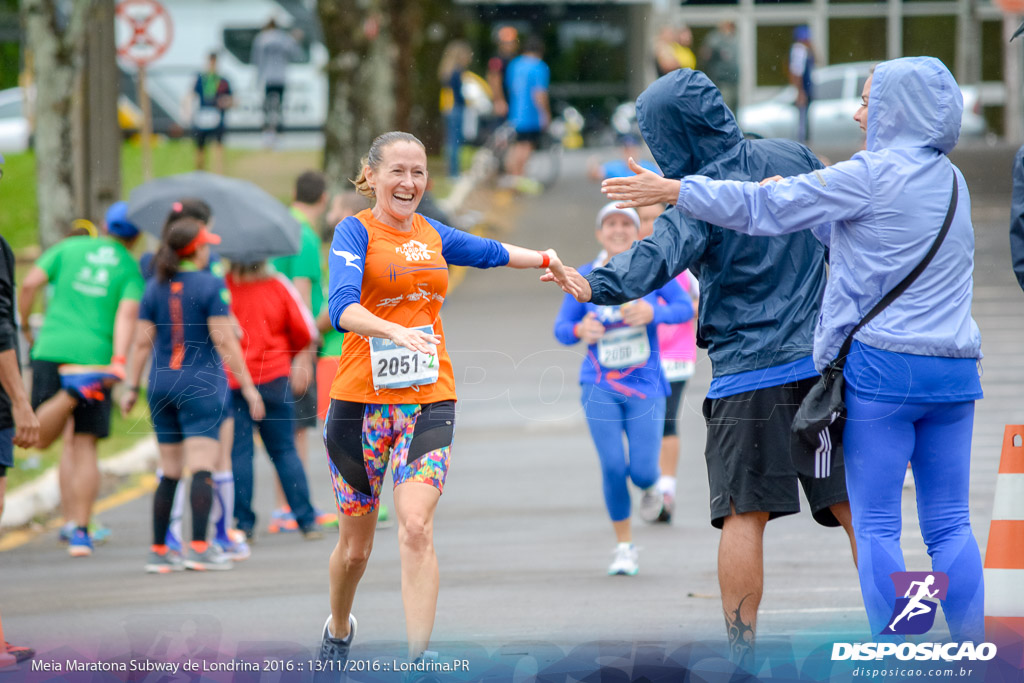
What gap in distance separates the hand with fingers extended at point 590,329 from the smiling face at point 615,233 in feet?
1.09

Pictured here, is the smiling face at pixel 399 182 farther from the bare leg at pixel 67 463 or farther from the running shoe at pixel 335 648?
the bare leg at pixel 67 463

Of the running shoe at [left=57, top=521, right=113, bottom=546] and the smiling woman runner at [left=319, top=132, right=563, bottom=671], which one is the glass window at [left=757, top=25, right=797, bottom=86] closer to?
the smiling woman runner at [left=319, top=132, right=563, bottom=671]

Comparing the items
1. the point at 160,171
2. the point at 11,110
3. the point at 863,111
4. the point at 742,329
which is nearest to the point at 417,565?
the point at 742,329

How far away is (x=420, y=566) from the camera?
4660 millimetres

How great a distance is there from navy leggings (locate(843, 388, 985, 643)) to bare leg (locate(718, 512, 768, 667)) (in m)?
0.47

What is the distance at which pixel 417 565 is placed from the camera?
15.3ft

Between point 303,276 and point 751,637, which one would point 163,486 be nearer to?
point 303,276

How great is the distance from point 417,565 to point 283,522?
417cm

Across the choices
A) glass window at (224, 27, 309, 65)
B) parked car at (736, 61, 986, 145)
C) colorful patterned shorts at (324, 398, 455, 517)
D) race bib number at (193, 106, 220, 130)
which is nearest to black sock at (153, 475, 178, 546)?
colorful patterned shorts at (324, 398, 455, 517)

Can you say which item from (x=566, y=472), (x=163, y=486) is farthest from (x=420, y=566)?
(x=566, y=472)

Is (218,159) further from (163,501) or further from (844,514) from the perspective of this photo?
(844,514)

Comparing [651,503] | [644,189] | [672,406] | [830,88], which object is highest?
[830,88]

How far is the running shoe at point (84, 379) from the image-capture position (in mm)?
7879

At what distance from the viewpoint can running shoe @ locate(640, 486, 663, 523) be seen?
7961 millimetres
